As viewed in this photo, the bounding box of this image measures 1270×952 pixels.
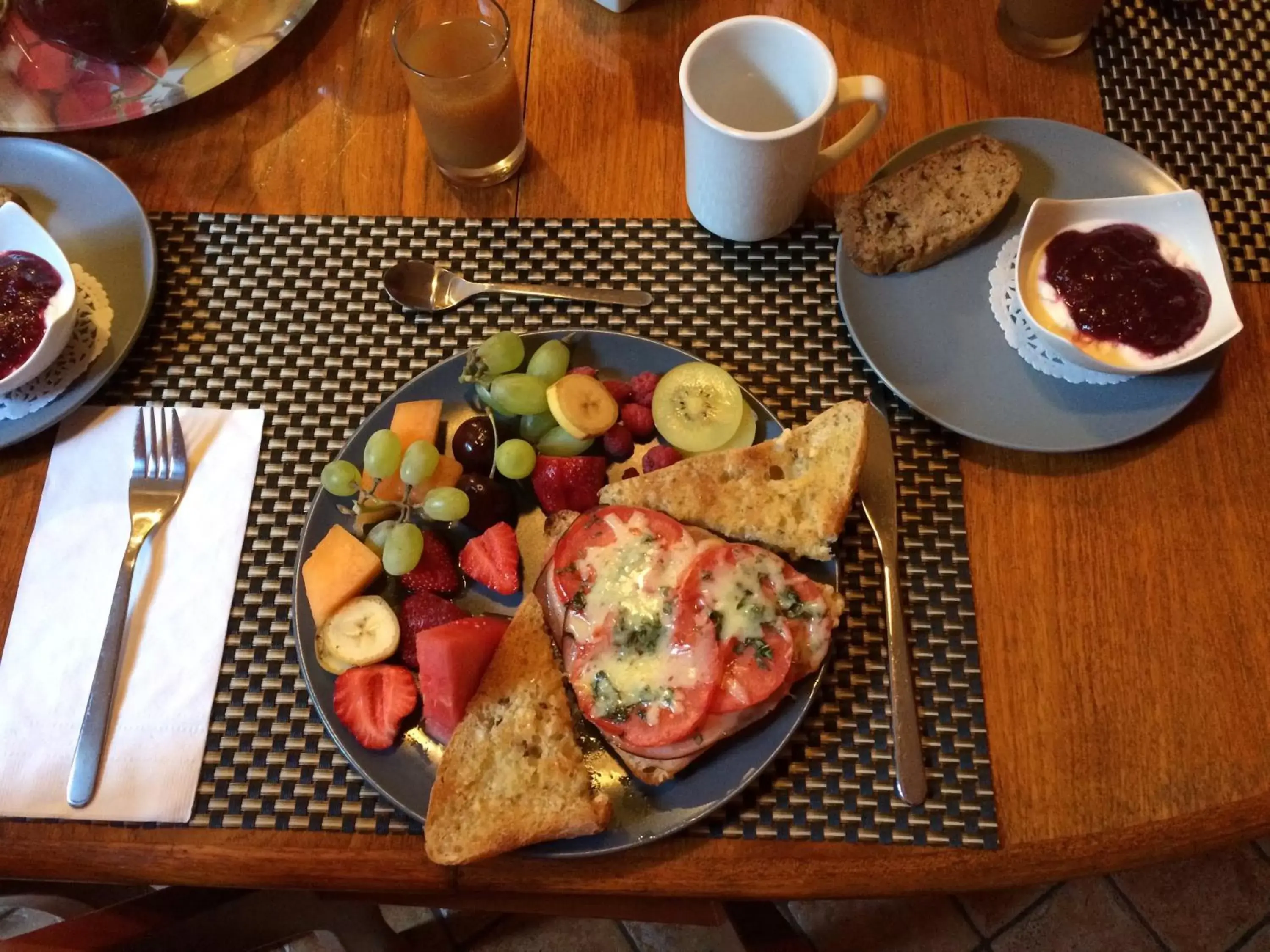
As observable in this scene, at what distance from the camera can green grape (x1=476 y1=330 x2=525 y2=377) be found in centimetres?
114

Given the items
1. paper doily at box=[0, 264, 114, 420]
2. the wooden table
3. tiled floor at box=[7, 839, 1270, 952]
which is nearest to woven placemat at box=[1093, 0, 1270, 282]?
the wooden table

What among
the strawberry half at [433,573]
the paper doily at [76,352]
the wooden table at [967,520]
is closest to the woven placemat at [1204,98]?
the wooden table at [967,520]

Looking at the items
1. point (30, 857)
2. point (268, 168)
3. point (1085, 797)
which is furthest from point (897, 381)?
point (30, 857)

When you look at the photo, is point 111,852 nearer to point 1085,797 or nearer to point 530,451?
point 530,451

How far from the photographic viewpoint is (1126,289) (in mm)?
1129

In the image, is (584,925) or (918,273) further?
(584,925)

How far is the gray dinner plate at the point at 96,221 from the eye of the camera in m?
1.27

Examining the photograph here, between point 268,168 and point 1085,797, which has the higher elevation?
point 268,168

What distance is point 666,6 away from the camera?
57.7 inches

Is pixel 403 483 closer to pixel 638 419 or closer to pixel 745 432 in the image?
pixel 638 419

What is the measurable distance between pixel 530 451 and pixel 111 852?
68cm

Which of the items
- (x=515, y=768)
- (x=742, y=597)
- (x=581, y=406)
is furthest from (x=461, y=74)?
(x=515, y=768)

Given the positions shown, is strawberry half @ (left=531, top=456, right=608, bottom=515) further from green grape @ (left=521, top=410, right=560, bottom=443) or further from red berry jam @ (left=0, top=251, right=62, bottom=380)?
red berry jam @ (left=0, top=251, right=62, bottom=380)

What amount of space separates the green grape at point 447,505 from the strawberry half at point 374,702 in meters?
0.19
